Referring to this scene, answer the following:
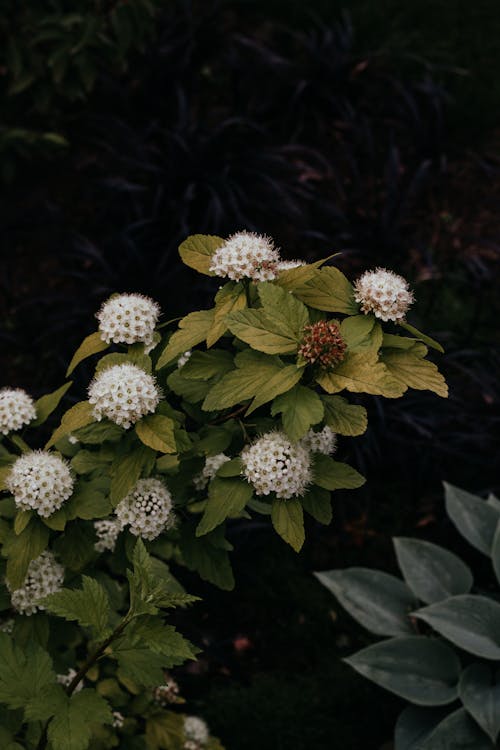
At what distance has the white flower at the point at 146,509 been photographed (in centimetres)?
183

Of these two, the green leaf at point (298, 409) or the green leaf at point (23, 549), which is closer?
the green leaf at point (298, 409)

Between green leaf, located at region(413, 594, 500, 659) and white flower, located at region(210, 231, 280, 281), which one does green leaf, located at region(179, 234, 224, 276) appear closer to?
white flower, located at region(210, 231, 280, 281)

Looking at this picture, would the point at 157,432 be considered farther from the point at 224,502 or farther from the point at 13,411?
the point at 13,411

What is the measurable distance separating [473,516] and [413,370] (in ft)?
5.47

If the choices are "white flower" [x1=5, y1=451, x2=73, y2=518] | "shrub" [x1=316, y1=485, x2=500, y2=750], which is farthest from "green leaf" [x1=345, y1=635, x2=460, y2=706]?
"white flower" [x1=5, y1=451, x2=73, y2=518]

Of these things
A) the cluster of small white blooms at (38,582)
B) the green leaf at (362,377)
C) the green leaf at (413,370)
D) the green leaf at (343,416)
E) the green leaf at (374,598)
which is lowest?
the green leaf at (374,598)

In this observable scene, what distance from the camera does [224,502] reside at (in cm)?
172

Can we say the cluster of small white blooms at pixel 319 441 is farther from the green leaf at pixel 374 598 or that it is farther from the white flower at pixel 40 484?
the green leaf at pixel 374 598

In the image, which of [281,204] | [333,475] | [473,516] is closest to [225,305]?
[333,475]

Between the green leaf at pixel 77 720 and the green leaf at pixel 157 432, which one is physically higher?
the green leaf at pixel 157 432

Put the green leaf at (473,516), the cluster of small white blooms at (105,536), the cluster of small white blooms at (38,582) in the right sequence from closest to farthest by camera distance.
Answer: the cluster of small white blooms at (38,582), the cluster of small white blooms at (105,536), the green leaf at (473,516)

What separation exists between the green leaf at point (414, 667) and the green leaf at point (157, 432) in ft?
4.77

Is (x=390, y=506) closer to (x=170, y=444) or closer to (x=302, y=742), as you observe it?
(x=302, y=742)

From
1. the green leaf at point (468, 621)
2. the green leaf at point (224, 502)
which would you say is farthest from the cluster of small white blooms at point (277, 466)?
the green leaf at point (468, 621)
